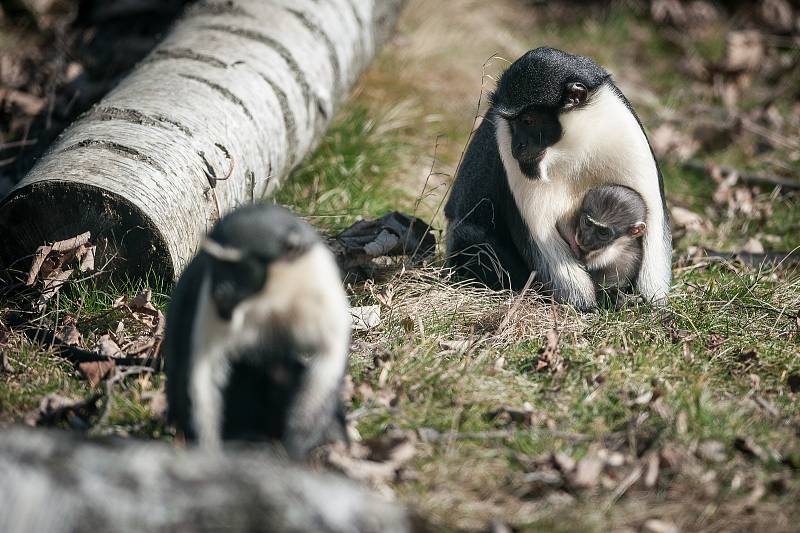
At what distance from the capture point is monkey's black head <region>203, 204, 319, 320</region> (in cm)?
259

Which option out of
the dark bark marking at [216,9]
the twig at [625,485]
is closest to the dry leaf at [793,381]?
the twig at [625,485]

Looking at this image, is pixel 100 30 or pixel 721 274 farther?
pixel 100 30

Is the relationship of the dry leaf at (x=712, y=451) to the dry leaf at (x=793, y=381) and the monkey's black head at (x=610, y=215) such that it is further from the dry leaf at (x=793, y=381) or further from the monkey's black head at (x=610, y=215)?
the monkey's black head at (x=610, y=215)

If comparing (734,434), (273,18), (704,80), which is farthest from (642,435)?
(704,80)

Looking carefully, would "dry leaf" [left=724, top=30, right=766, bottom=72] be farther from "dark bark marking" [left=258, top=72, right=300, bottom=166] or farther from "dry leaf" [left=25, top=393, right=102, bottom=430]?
"dry leaf" [left=25, top=393, right=102, bottom=430]

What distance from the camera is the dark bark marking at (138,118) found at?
455cm

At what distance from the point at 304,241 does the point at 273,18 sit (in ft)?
11.3

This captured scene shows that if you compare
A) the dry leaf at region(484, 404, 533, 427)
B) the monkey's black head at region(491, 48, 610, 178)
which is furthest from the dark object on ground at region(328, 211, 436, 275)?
the dry leaf at region(484, 404, 533, 427)

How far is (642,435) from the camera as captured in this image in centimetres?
331

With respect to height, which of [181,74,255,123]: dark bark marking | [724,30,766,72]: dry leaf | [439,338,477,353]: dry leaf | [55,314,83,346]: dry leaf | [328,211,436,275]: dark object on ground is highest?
[724,30,766,72]: dry leaf

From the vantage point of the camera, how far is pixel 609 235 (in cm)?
446

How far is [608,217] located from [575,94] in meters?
0.65

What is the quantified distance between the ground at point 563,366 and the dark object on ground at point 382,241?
15 cm

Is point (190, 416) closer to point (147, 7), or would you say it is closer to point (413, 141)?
point (413, 141)
